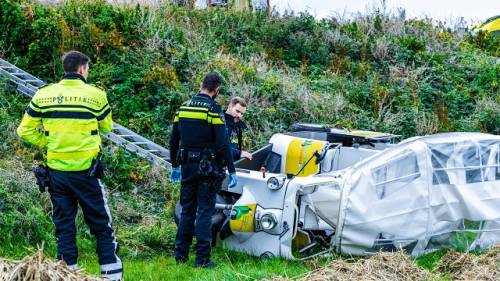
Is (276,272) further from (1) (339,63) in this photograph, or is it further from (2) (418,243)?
(1) (339,63)

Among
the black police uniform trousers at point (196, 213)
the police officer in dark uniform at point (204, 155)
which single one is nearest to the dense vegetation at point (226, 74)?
the black police uniform trousers at point (196, 213)

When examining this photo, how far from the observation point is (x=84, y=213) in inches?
253

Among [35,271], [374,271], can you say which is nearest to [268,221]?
[374,271]

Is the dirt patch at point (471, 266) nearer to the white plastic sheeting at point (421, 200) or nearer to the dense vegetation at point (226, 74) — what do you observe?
the white plastic sheeting at point (421, 200)

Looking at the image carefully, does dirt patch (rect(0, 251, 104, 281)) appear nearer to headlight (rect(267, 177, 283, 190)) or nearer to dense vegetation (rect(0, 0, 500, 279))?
headlight (rect(267, 177, 283, 190))

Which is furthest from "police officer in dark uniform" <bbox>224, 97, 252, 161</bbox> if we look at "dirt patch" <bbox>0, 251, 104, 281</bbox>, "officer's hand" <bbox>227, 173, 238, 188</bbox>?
"dirt patch" <bbox>0, 251, 104, 281</bbox>

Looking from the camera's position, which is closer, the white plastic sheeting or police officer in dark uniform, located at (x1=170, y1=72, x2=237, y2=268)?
police officer in dark uniform, located at (x1=170, y1=72, x2=237, y2=268)

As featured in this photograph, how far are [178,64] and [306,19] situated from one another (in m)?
5.20

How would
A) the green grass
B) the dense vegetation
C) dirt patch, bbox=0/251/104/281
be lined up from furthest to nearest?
the dense vegetation, the green grass, dirt patch, bbox=0/251/104/281

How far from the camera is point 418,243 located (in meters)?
7.63

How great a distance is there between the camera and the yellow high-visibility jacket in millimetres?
6270

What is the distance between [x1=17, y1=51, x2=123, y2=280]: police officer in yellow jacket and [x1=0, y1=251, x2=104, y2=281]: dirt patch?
Result: 1.86 metres

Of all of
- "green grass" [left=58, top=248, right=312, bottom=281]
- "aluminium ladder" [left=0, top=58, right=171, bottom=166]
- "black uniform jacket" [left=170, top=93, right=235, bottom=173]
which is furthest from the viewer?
"aluminium ladder" [left=0, top=58, right=171, bottom=166]

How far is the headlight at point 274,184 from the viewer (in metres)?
7.58
